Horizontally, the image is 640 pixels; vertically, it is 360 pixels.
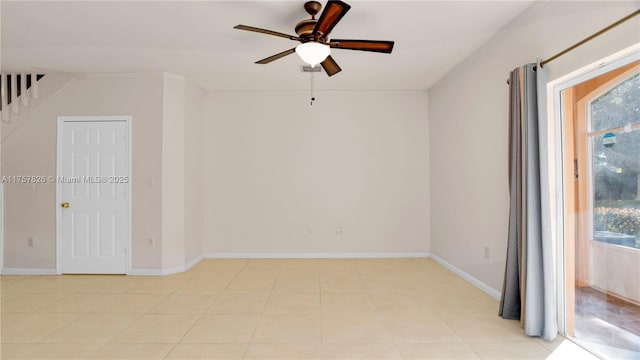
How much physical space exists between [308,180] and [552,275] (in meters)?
3.57

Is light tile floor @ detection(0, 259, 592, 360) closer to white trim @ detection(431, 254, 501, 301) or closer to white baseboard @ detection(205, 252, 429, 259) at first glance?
white trim @ detection(431, 254, 501, 301)

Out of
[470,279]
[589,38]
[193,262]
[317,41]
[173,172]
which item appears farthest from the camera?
[193,262]

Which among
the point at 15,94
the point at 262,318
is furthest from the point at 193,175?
the point at 262,318

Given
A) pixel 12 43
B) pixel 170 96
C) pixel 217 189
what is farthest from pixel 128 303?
pixel 12 43

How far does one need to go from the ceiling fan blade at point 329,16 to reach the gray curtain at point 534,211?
156cm

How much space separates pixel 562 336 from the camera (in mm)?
2557

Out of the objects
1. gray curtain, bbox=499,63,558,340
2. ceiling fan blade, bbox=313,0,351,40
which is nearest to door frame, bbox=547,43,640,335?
gray curtain, bbox=499,63,558,340

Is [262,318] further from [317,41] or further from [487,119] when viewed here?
[487,119]

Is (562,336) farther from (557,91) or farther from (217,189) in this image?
(217,189)

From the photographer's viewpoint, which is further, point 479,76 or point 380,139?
point 380,139

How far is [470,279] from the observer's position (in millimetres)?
3936

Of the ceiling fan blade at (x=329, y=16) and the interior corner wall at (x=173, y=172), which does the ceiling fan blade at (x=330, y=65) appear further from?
the interior corner wall at (x=173, y=172)

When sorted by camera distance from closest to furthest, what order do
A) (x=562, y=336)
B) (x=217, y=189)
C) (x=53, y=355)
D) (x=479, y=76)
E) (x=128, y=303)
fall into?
(x=53, y=355) < (x=562, y=336) < (x=128, y=303) < (x=479, y=76) < (x=217, y=189)

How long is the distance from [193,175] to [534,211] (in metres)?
4.29
